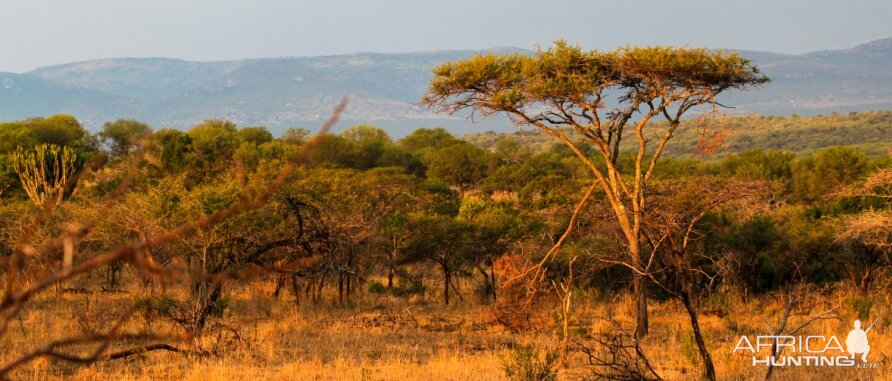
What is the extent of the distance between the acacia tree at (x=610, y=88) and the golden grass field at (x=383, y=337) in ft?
9.45

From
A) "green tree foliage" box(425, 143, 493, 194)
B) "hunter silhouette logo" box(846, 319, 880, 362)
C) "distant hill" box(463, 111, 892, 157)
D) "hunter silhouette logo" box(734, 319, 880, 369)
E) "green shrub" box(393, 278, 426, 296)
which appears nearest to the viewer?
"hunter silhouette logo" box(734, 319, 880, 369)

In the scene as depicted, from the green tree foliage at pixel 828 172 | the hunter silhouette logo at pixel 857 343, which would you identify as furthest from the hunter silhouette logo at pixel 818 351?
the green tree foliage at pixel 828 172

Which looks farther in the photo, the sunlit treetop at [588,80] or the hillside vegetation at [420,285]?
the sunlit treetop at [588,80]

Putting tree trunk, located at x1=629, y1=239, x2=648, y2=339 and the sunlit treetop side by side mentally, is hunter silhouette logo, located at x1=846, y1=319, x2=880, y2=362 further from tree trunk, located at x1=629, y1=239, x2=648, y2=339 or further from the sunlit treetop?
the sunlit treetop

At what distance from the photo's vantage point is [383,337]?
15.4 meters

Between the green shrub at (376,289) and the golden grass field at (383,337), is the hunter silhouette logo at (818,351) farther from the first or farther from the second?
the green shrub at (376,289)

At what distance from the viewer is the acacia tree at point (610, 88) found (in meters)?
15.1

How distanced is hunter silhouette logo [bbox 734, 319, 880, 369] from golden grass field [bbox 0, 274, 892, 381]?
0.29 meters

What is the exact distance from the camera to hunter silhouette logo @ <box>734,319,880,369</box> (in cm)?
1170

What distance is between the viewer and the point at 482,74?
16.3 meters

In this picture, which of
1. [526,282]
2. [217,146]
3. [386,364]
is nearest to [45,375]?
[386,364]

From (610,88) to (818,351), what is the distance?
6.65 meters

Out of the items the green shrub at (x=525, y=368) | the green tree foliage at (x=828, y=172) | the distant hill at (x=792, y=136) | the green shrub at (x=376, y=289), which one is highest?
the green shrub at (x=525, y=368)

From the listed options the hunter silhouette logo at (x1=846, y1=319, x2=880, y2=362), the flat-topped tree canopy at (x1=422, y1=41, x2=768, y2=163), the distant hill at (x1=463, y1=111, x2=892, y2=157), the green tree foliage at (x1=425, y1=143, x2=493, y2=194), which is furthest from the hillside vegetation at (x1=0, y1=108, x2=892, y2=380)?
the distant hill at (x1=463, y1=111, x2=892, y2=157)
